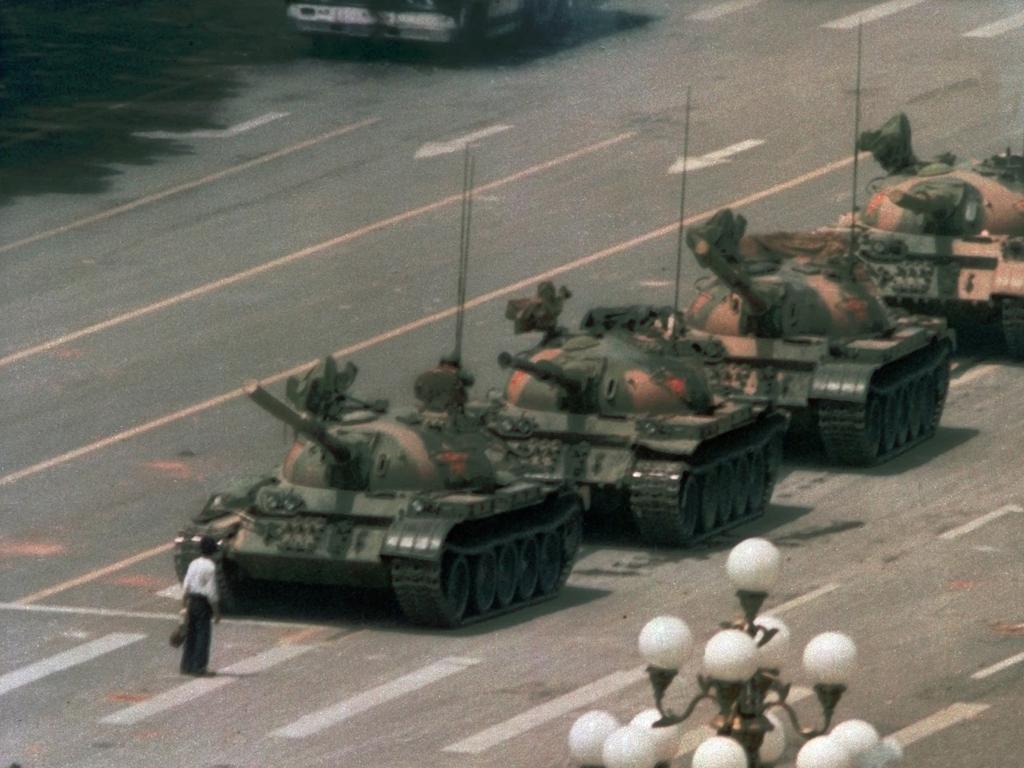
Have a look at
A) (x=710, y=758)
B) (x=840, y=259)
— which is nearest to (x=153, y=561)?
(x=840, y=259)

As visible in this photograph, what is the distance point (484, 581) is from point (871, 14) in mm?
33829

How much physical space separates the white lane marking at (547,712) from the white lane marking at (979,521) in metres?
6.86

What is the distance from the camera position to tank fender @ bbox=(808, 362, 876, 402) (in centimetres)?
4238

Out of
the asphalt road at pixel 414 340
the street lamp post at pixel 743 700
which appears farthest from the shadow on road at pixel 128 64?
the street lamp post at pixel 743 700

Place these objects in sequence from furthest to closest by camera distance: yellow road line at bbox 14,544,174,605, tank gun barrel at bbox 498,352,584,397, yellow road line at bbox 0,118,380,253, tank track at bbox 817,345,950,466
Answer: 1. yellow road line at bbox 0,118,380,253
2. tank track at bbox 817,345,950,466
3. tank gun barrel at bbox 498,352,584,397
4. yellow road line at bbox 14,544,174,605

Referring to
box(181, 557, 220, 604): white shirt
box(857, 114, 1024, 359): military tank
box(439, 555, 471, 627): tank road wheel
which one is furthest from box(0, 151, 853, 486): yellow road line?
box(181, 557, 220, 604): white shirt

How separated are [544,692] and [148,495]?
10117mm

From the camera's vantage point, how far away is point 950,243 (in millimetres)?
49188

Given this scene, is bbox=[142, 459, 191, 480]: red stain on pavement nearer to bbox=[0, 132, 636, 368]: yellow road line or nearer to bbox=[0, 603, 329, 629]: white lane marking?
bbox=[0, 132, 636, 368]: yellow road line

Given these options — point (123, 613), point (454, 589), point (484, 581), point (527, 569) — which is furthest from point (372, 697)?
point (123, 613)

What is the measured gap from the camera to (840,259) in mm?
45188

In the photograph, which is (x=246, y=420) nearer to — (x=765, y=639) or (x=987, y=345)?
(x=987, y=345)

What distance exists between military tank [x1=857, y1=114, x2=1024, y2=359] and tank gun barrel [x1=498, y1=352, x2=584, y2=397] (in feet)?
34.0

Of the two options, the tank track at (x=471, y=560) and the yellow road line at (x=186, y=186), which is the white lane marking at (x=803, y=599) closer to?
the tank track at (x=471, y=560)
